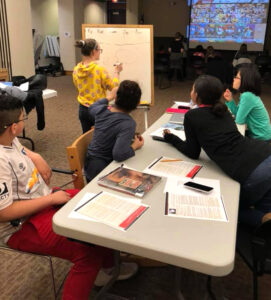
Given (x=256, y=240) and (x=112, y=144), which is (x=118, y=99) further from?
(x=256, y=240)

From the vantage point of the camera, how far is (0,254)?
2.02m

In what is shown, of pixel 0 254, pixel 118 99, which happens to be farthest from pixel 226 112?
pixel 0 254

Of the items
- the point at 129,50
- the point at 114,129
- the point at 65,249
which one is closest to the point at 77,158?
the point at 114,129

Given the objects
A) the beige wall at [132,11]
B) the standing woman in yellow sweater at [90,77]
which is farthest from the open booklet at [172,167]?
the beige wall at [132,11]

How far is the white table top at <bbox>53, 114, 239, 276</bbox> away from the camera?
97 cm

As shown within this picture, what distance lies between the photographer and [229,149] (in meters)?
1.66

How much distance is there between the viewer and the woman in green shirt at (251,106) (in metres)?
2.51

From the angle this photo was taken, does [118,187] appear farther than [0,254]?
No

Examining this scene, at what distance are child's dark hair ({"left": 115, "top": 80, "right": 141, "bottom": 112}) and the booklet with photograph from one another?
0.48 metres

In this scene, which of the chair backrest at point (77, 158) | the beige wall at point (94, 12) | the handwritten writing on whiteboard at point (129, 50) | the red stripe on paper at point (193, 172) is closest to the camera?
the red stripe on paper at point (193, 172)

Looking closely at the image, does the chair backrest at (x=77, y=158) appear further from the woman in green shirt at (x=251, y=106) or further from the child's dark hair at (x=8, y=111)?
the woman in green shirt at (x=251, y=106)

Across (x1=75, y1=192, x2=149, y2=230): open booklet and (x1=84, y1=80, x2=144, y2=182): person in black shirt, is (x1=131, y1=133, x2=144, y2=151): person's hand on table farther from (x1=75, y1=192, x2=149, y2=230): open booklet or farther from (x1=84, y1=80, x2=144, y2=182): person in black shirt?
(x1=75, y1=192, x2=149, y2=230): open booklet

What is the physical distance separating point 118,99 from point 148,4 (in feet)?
33.0

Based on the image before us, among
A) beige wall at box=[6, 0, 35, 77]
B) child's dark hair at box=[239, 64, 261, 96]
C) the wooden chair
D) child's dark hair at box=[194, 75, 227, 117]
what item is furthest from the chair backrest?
beige wall at box=[6, 0, 35, 77]
